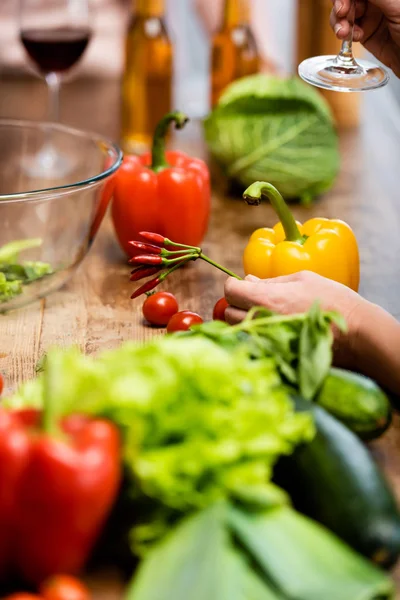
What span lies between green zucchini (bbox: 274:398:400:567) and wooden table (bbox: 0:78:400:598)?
66 millimetres

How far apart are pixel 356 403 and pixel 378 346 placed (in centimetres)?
14

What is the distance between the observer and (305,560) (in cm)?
87

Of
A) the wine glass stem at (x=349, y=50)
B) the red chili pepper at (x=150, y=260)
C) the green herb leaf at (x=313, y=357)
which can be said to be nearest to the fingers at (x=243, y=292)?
the red chili pepper at (x=150, y=260)

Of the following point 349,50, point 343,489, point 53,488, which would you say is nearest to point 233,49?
point 349,50

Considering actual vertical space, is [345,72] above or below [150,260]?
above

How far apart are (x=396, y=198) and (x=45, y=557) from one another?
60.8 inches

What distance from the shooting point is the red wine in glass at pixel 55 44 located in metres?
2.22

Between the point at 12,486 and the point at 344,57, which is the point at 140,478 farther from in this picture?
the point at 344,57

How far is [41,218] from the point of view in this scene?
1599 mm

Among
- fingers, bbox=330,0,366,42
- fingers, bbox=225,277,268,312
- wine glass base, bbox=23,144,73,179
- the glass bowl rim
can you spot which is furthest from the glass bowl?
fingers, bbox=330,0,366,42

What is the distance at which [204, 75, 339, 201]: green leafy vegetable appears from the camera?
2.15 m

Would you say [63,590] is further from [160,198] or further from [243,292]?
[160,198]

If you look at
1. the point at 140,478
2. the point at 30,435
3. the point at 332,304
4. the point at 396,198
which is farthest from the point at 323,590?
the point at 396,198

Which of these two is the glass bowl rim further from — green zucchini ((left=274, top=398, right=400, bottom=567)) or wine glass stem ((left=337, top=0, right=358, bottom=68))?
green zucchini ((left=274, top=398, right=400, bottom=567))
